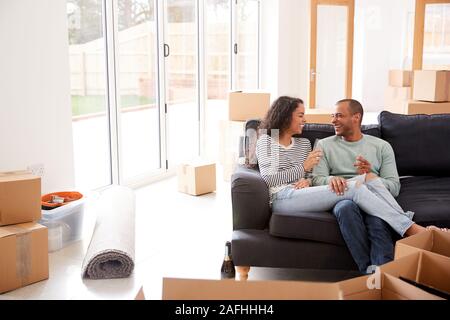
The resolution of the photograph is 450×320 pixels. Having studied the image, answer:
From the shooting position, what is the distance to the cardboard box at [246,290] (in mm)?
1096

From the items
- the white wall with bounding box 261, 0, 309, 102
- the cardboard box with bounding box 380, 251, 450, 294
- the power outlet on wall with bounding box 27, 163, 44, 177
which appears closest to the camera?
the cardboard box with bounding box 380, 251, 450, 294

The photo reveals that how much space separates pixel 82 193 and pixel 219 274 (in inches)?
50.4

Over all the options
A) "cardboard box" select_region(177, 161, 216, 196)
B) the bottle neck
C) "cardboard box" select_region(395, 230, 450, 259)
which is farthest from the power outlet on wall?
"cardboard box" select_region(395, 230, 450, 259)

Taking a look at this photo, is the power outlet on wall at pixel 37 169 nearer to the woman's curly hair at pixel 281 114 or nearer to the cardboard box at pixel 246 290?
the woman's curly hair at pixel 281 114

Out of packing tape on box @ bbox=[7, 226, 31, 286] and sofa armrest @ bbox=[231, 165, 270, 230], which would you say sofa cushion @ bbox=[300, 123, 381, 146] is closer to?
sofa armrest @ bbox=[231, 165, 270, 230]

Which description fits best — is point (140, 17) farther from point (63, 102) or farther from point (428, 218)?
point (428, 218)

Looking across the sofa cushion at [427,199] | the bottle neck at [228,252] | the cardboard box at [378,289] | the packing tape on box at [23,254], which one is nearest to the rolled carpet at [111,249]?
the packing tape on box at [23,254]

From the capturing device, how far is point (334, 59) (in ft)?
27.8

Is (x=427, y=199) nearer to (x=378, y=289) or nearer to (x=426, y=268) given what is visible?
(x=426, y=268)

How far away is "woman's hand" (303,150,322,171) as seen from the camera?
3.38m

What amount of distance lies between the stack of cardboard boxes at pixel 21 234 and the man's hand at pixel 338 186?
5.28ft

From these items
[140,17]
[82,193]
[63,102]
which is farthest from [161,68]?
[82,193]

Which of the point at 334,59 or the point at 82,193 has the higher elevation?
the point at 334,59

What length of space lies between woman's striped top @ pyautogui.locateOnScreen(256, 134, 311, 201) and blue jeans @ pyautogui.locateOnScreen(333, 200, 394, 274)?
1.43ft
